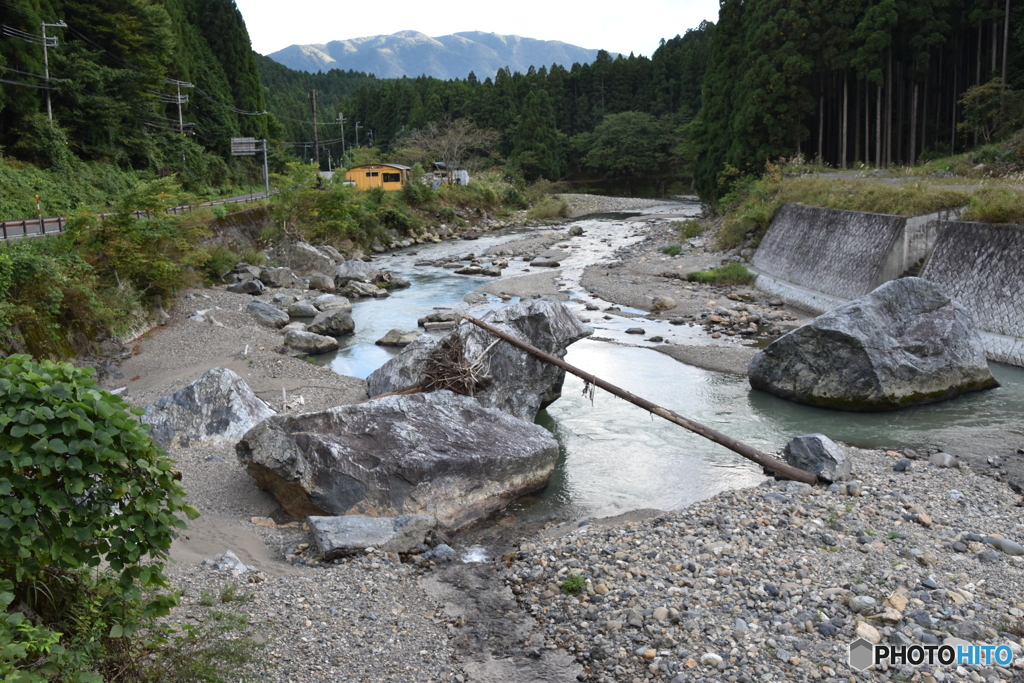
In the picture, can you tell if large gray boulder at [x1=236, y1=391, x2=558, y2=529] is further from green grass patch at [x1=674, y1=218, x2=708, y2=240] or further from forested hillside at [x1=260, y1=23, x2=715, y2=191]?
forested hillside at [x1=260, y1=23, x2=715, y2=191]

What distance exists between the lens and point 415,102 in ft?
265

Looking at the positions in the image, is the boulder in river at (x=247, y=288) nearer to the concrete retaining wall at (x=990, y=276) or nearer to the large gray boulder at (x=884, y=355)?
the large gray boulder at (x=884, y=355)

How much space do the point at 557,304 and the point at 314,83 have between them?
461 feet

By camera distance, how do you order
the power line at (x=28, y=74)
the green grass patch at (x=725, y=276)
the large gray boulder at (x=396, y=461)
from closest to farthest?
the large gray boulder at (x=396, y=461) < the green grass patch at (x=725, y=276) < the power line at (x=28, y=74)

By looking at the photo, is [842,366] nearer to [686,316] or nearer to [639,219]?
[686,316]

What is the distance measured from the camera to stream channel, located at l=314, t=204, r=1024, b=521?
34.5 ft

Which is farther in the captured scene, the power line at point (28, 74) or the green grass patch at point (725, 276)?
the power line at point (28, 74)

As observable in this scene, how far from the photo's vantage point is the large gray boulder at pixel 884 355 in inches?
529

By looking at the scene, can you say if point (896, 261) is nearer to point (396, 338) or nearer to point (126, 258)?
point (396, 338)

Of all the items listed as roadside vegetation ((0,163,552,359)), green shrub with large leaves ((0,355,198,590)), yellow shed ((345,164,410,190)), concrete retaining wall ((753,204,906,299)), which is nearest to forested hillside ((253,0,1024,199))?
concrete retaining wall ((753,204,906,299))

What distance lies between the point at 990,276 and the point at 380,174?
4681cm

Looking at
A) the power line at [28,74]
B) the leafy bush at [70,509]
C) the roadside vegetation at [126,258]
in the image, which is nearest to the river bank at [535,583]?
the leafy bush at [70,509]

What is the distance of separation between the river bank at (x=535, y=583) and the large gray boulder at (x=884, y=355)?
116 inches

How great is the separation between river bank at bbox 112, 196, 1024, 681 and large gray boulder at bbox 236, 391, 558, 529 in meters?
0.46
